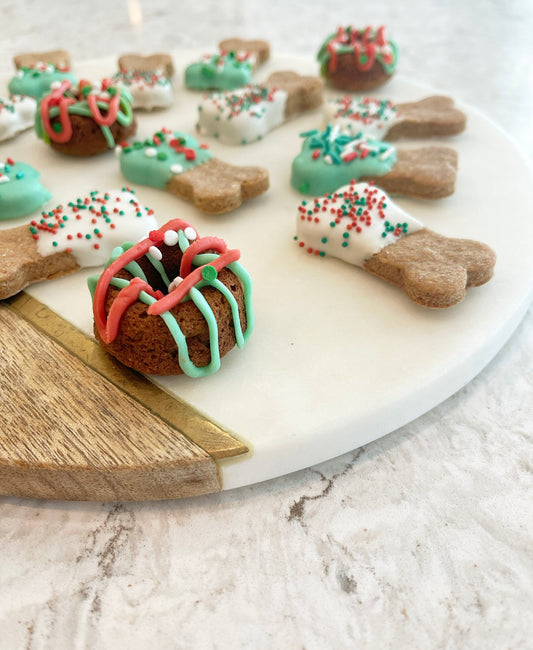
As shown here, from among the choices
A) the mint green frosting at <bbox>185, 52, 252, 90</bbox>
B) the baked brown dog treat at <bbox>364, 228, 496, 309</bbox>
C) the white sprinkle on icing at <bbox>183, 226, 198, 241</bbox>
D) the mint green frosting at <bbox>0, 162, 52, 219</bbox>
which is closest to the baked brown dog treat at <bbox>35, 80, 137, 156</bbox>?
the mint green frosting at <bbox>0, 162, 52, 219</bbox>

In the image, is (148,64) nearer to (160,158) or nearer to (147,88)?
(147,88)

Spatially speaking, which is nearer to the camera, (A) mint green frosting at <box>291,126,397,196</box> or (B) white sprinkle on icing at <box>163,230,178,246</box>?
(B) white sprinkle on icing at <box>163,230,178,246</box>

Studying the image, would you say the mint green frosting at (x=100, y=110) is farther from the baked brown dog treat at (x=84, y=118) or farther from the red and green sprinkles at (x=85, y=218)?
the red and green sprinkles at (x=85, y=218)

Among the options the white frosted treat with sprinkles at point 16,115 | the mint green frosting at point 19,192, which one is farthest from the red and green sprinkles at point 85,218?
the white frosted treat with sprinkles at point 16,115

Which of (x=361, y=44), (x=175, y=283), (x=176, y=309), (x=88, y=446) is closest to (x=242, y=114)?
(x=361, y=44)

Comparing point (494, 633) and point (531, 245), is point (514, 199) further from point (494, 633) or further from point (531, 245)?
point (494, 633)

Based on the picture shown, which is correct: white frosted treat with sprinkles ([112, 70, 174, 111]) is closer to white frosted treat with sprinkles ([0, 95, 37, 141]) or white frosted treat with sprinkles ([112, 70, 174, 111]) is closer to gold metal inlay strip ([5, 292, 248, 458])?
white frosted treat with sprinkles ([0, 95, 37, 141])
